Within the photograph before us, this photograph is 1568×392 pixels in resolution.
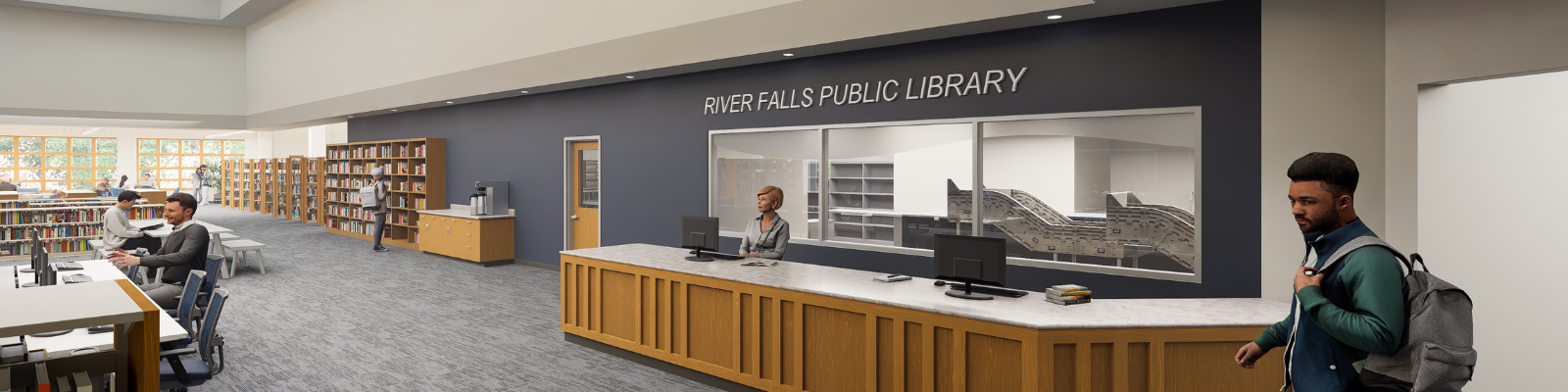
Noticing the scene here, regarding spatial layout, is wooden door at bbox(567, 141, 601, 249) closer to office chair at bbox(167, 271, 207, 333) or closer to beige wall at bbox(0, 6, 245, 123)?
office chair at bbox(167, 271, 207, 333)

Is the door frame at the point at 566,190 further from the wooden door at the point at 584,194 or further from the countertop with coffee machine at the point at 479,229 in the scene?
the countertop with coffee machine at the point at 479,229

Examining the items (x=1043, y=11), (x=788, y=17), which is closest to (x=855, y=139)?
(x=788, y=17)

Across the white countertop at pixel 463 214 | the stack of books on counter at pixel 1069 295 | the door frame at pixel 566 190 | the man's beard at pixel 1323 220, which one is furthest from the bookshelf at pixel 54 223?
the man's beard at pixel 1323 220

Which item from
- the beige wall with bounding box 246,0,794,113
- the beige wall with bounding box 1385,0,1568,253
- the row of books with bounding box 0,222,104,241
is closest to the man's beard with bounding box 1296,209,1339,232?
the beige wall with bounding box 1385,0,1568,253

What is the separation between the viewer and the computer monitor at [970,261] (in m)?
4.04

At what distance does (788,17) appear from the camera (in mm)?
6629

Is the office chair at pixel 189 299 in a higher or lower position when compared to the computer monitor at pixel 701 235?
lower

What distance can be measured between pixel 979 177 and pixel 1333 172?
400 cm

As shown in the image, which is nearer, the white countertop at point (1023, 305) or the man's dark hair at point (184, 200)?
the white countertop at point (1023, 305)

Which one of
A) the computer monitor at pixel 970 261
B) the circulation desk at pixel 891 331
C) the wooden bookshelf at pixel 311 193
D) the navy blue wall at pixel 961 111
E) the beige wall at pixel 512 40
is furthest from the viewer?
the wooden bookshelf at pixel 311 193

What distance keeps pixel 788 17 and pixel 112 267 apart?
573cm

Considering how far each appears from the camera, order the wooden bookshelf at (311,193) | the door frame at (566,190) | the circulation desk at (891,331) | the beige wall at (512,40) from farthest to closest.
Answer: the wooden bookshelf at (311,193), the door frame at (566,190), the beige wall at (512,40), the circulation desk at (891,331)

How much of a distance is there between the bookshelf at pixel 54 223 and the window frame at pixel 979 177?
11.4 m

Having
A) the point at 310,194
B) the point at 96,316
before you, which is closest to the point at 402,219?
the point at 310,194
